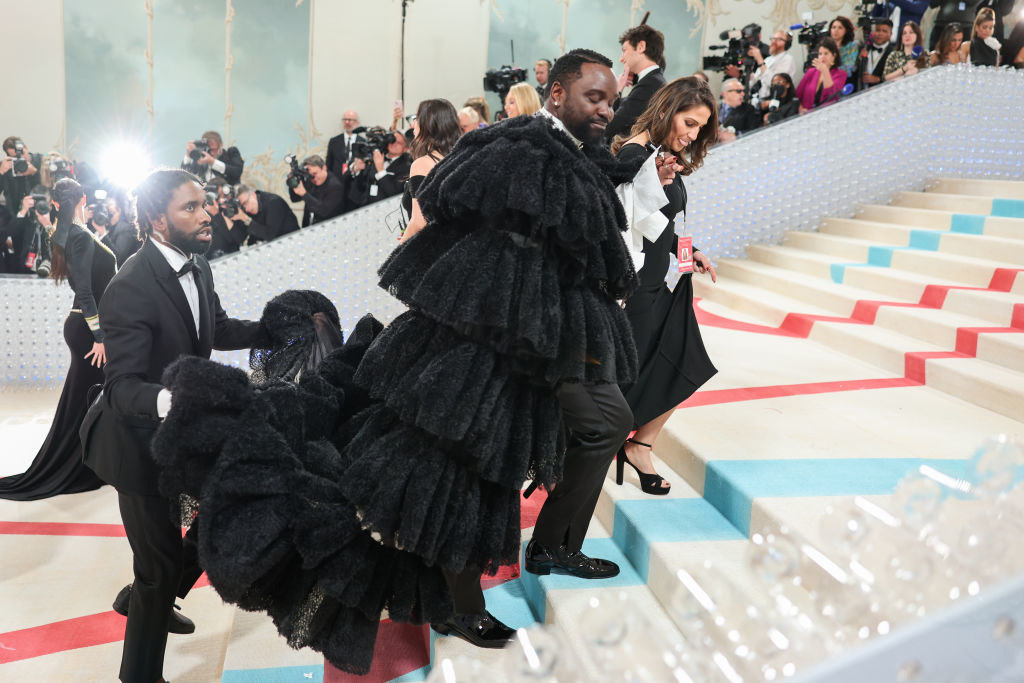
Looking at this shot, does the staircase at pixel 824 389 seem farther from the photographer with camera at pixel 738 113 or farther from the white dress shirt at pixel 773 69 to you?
the white dress shirt at pixel 773 69

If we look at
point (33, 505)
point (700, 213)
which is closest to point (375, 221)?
point (700, 213)

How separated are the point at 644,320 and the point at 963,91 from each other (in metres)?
4.80

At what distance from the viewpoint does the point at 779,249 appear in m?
5.92

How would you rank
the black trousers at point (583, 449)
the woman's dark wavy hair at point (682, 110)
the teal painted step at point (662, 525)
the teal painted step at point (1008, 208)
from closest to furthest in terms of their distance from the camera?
the black trousers at point (583, 449)
the teal painted step at point (662, 525)
the woman's dark wavy hair at point (682, 110)
the teal painted step at point (1008, 208)

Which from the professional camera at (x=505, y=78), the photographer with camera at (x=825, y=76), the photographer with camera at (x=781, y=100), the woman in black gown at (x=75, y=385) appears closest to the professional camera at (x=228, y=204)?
the woman in black gown at (x=75, y=385)

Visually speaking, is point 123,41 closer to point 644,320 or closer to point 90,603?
point 90,603

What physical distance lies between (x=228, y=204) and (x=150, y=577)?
5.04 metres

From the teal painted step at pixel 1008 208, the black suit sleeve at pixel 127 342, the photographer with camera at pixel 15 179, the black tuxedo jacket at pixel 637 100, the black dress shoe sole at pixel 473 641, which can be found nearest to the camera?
the black suit sleeve at pixel 127 342

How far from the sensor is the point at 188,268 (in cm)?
206

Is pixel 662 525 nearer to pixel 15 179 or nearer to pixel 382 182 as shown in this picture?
pixel 382 182

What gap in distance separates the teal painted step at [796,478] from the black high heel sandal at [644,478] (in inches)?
6.1

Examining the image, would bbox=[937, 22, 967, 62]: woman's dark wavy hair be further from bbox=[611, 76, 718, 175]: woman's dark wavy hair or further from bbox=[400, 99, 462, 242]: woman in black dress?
bbox=[611, 76, 718, 175]: woman's dark wavy hair

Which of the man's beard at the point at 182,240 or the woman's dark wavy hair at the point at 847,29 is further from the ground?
the woman's dark wavy hair at the point at 847,29

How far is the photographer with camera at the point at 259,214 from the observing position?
6566mm
